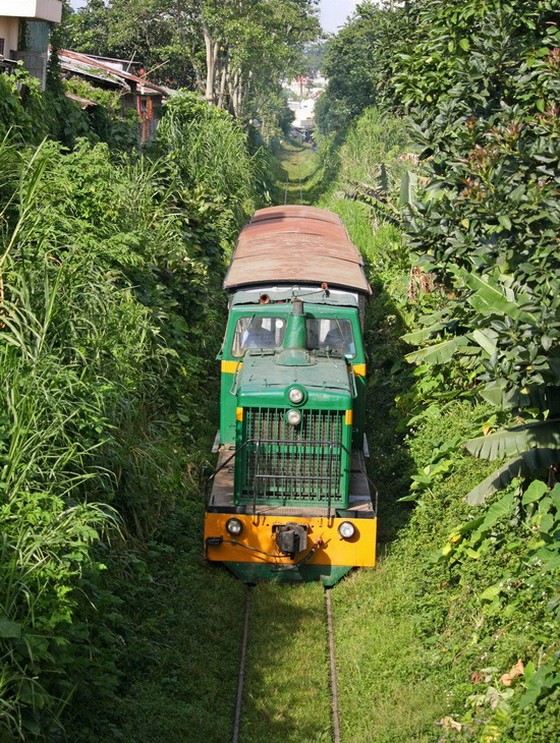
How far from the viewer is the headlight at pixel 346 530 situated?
10.4m

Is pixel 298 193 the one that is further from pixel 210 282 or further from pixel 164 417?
pixel 164 417

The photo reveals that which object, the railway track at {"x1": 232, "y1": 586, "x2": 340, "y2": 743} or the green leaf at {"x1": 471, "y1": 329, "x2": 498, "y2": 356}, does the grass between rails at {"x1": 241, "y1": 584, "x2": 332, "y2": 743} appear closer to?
the railway track at {"x1": 232, "y1": 586, "x2": 340, "y2": 743}

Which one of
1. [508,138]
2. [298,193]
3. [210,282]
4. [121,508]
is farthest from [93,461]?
[298,193]

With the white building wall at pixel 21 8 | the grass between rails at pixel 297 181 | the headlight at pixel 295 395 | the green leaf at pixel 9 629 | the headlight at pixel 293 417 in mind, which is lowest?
the green leaf at pixel 9 629

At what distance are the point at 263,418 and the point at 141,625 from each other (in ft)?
8.12

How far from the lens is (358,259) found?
14.3 meters

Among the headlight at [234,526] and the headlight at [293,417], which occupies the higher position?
the headlight at [293,417]

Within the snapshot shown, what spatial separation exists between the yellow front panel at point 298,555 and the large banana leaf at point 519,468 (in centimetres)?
156

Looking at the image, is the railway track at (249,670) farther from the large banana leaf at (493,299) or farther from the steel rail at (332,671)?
the large banana leaf at (493,299)

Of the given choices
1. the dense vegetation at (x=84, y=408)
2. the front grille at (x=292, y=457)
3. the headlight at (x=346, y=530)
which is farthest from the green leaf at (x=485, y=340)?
the dense vegetation at (x=84, y=408)

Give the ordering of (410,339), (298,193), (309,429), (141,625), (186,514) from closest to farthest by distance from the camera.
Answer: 1. (141,625)
2. (309,429)
3. (186,514)
4. (410,339)
5. (298,193)

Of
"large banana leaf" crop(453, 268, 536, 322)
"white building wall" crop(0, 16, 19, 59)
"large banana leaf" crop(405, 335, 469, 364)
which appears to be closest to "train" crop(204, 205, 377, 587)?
"large banana leaf" crop(405, 335, 469, 364)

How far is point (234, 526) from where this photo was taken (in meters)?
10.4

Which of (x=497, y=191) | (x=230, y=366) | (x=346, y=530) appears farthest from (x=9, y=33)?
(x=497, y=191)
